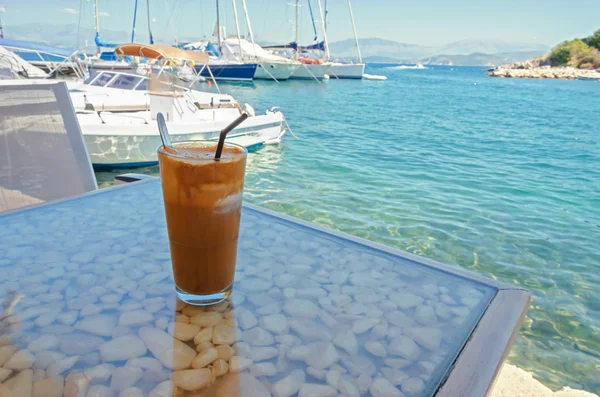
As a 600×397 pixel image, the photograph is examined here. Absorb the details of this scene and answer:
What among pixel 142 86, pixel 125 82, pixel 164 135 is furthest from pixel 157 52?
pixel 164 135

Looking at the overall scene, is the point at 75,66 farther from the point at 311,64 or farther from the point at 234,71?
the point at 311,64

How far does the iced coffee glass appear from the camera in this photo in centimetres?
58

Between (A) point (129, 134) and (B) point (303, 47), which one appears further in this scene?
(B) point (303, 47)

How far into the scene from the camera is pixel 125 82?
6.77 m

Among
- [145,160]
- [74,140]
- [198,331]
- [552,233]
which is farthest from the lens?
[145,160]

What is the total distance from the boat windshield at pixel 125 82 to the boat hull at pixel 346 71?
25.0 metres

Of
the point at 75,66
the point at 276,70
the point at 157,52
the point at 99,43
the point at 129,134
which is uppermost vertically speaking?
the point at 99,43

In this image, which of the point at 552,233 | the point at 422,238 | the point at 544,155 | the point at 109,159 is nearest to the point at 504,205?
the point at 552,233

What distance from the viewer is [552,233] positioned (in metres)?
4.27

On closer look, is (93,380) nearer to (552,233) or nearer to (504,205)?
(552,233)

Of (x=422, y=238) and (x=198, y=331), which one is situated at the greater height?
(x=198, y=331)

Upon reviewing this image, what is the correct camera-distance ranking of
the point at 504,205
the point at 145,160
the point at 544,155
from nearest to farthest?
the point at 504,205
the point at 145,160
the point at 544,155

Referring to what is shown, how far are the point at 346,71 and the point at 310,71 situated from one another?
4.51 metres

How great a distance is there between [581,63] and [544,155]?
2075 inches
